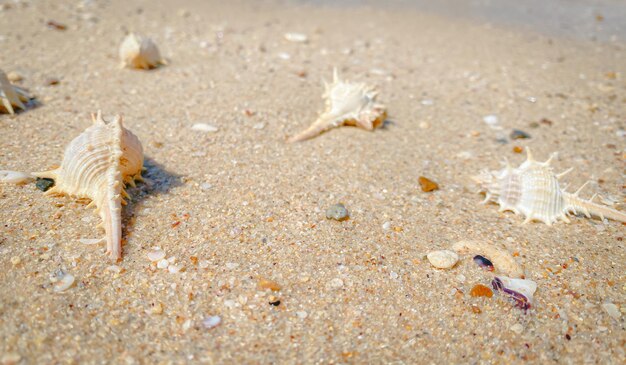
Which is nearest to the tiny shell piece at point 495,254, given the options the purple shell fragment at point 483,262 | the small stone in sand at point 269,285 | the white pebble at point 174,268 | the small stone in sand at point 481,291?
the purple shell fragment at point 483,262

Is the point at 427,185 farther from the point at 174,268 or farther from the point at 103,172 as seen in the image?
the point at 103,172

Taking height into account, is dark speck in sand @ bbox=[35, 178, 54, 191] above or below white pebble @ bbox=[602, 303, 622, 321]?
above

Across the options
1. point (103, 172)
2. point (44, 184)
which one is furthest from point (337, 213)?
point (44, 184)

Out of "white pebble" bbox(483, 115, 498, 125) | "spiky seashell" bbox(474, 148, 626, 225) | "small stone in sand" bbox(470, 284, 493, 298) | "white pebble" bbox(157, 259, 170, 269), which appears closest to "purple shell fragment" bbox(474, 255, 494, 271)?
"small stone in sand" bbox(470, 284, 493, 298)

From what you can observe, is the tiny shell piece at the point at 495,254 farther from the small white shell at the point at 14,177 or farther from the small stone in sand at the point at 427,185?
the small white shell at the point at 14,177

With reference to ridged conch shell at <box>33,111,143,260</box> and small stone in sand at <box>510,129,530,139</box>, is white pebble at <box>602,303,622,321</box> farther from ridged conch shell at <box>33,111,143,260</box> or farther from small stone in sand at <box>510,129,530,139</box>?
ridged conch shell at <box>33,111,143,260</box>

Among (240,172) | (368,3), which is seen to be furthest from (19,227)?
(368,3)
